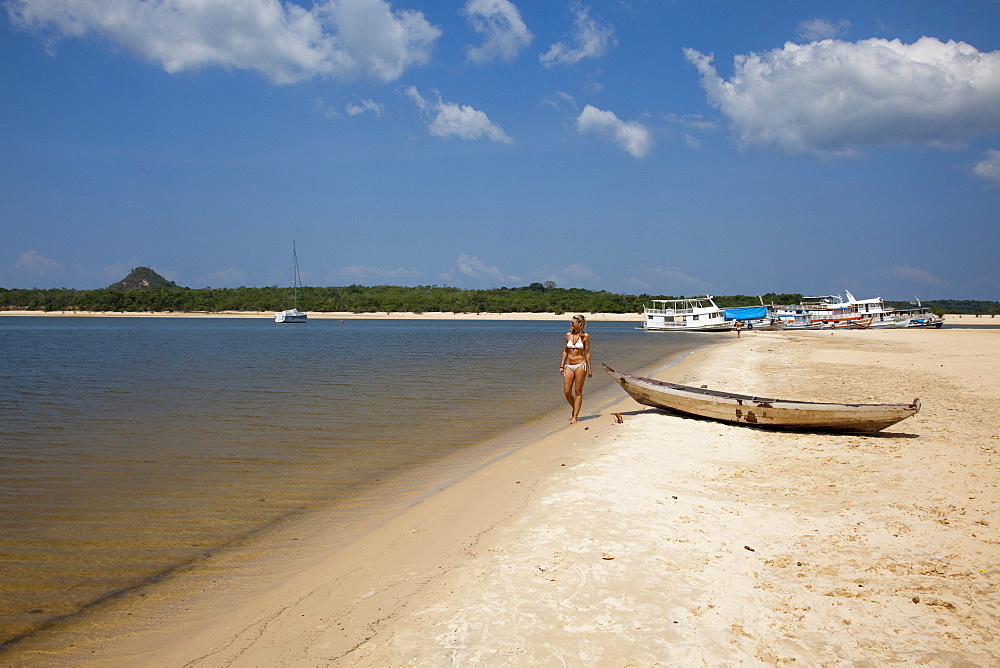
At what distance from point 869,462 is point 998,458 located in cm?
171

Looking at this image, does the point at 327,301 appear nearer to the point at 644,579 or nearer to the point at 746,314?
the point at 746,314

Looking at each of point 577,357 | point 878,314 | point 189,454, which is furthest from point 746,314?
point 189,454

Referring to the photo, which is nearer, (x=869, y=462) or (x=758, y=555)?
(x=758, y=555)

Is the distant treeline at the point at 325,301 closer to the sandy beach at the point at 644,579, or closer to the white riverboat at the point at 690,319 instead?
the white riverboat at the point at 690,319

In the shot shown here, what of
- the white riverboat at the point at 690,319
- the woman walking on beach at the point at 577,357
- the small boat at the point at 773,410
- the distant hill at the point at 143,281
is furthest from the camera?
the distant hill at the point at 143,281

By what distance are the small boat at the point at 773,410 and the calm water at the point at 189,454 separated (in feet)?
7.99

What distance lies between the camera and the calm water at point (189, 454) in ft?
19.0

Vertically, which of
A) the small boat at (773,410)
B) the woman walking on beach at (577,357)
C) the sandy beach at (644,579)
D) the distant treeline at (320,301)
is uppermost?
the distant treeline at (320,301)

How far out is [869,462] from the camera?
8.18m

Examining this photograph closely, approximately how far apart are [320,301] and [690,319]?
311 feet

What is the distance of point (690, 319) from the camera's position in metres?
69.9

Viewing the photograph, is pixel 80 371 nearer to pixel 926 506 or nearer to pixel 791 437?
pixel 791 437

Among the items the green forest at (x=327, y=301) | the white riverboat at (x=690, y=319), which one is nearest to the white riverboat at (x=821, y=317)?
the white riverboat at (x=690, y=319)

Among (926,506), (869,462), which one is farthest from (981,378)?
(926,506)
